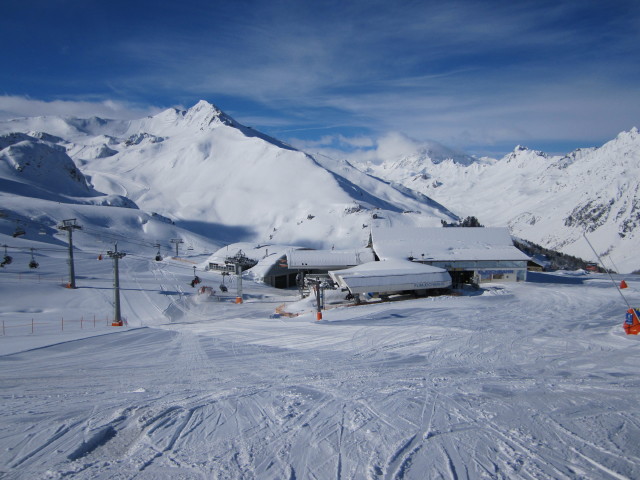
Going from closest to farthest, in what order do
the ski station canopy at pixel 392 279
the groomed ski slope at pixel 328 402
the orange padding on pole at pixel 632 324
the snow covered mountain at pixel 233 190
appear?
the groomed ski slope at pixel 328 402
the orange padding on pole at pixel 632 324
the ski station canopy at pixel 392 279
the snow covered mountain at pixel 233 190

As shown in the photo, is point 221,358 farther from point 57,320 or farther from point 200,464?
point 57,320

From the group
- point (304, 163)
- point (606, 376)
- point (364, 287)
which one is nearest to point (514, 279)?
point (364, 287)

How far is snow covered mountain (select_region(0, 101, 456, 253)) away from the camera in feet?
314

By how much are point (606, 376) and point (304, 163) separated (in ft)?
432

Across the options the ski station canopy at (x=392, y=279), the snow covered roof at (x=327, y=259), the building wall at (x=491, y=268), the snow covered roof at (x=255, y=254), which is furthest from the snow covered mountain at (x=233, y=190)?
the ski station canopy at (x=392, y=279)

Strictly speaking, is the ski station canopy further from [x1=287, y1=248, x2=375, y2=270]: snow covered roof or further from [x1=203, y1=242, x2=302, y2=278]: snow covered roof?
[x1=203, y1=242, x2=302, y2=278]: snow covered roof

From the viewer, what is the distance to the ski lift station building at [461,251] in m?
33.7

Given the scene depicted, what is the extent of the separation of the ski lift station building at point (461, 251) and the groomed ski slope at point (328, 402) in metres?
15.0

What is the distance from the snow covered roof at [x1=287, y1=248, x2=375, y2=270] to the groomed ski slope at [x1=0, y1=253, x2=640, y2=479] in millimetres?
19885

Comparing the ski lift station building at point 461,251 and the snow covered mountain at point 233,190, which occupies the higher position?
the snow covered mountain at point 233,190

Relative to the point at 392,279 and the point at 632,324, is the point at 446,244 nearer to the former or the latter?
the point at 392,279

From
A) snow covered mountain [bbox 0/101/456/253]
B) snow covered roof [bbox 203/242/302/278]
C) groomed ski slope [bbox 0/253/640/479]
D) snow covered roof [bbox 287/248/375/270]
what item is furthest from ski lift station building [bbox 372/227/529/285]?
snow covered mountain [bbox 0/101/456/253]

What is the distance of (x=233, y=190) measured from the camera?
12950cm

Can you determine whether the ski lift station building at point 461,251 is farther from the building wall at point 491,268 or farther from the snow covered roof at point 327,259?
the snow covered roof at point 327,259
